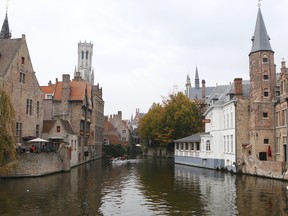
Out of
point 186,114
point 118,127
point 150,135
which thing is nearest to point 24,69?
point 186,114

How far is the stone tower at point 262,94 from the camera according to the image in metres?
36.8

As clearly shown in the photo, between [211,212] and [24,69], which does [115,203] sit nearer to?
[211,212]

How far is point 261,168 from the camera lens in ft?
112

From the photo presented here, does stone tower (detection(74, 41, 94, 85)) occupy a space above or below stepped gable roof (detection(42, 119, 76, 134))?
above

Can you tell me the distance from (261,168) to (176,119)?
3269cm

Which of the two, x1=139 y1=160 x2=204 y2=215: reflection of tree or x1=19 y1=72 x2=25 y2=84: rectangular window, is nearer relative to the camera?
x1=139 y1=160 x2=204 y2=215: reflection of tree

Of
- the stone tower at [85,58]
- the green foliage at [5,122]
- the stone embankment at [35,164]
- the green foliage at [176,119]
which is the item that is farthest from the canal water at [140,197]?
the stone tower at [85,58]

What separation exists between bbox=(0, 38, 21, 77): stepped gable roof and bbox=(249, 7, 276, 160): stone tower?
26205mm

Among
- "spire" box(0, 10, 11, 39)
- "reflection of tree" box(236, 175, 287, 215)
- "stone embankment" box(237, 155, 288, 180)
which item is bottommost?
"reflection of tree" box(236, 175, 287, 215)

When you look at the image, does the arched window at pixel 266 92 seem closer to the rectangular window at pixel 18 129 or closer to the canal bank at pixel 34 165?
the canal bank at pixel 34 165

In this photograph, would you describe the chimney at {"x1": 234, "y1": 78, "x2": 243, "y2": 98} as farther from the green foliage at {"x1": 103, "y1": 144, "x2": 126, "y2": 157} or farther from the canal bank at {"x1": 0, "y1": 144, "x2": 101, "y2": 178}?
→ the green foliage at {"x1": 103, "y1": 144, "x2": 126, "y2": 157}

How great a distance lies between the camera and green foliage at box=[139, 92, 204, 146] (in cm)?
6619

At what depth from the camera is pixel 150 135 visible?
249ft

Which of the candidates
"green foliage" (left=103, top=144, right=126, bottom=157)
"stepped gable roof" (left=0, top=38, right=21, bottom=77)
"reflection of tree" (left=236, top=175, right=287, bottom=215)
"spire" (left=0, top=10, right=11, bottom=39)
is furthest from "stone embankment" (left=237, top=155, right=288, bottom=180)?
"spire" (left=0, top=10, right=11, bottom=39)
